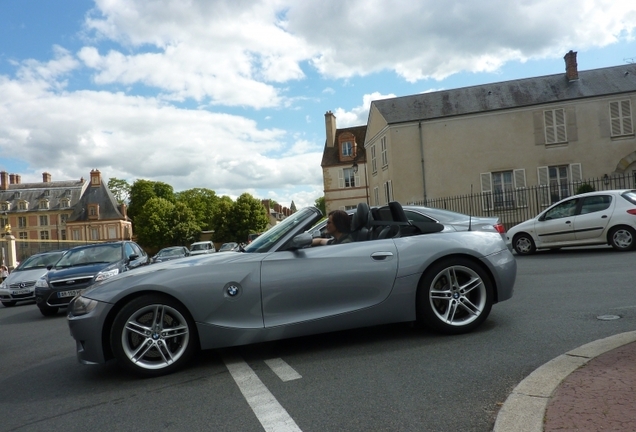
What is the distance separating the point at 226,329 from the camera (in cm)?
507

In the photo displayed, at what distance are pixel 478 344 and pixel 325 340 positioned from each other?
1.55m

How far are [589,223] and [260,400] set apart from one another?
12.5m

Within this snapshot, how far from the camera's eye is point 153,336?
506 centimetres

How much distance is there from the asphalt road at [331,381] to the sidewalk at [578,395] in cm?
17

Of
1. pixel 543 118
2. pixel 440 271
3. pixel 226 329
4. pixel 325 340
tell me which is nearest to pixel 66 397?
pixel 226 329

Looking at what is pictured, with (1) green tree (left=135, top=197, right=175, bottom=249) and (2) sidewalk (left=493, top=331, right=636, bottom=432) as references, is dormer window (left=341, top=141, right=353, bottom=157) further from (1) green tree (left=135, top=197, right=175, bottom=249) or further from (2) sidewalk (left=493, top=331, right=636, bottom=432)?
(2) sidewalk (left=493, top=331, right=636, bottom=432)

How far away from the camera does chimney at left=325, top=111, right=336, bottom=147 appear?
62.9m

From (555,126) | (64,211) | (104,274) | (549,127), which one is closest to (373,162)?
(549,127)

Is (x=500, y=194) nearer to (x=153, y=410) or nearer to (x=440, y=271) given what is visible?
(x=440, y=271)

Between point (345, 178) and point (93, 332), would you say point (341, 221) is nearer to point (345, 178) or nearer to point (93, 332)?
point (93, 332)

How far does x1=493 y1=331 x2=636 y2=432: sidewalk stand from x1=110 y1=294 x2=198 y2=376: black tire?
2833 millimetres

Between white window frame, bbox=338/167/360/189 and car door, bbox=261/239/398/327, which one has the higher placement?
white window frame, bbox=338/167/360/189

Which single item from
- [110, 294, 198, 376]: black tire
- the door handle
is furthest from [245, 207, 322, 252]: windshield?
[110, 294, 198, 376]: black tire

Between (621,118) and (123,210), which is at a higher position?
(621,118)
